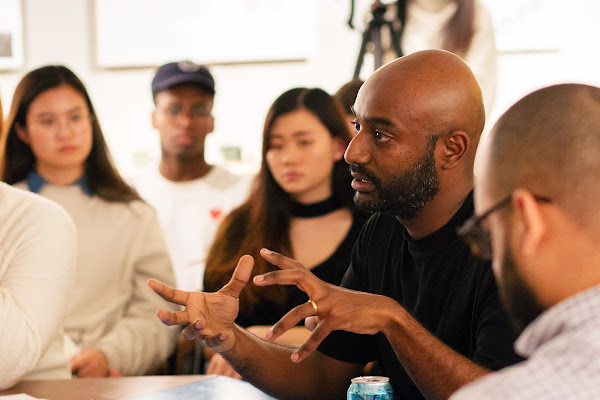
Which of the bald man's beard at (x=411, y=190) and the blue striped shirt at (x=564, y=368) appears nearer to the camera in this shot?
the blue striped shirt at (x=564, y=368)

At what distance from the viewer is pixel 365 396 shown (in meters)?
1.18

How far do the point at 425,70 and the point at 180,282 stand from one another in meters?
1.59

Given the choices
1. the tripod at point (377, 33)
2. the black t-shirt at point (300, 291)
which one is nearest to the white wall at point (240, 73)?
the tripod at point (377, 33)

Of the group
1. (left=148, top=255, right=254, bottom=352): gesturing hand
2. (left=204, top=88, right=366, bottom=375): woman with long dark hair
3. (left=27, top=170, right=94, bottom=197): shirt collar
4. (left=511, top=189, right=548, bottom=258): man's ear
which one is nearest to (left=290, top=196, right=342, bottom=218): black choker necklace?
(left=204, top=88, right=366, bottom=375): woman with long dark hair

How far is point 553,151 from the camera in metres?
0.82

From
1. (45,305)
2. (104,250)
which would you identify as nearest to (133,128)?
(104,250)

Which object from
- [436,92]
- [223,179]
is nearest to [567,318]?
[436,92]

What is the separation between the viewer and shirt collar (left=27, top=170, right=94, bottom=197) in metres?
2.54

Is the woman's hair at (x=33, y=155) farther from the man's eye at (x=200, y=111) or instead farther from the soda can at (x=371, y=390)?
the soda can at (x=371, y=390)

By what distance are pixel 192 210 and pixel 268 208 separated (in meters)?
0.52

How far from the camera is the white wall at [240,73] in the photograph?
373 cm

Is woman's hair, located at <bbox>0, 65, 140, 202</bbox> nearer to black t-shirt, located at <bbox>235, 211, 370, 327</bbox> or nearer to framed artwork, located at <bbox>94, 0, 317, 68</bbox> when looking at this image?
black t-shirt, located at <bbox>235, 211, 370, 327</bbox>

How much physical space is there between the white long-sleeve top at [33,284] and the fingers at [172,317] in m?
0.43

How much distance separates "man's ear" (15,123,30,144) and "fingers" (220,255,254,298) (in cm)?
149
